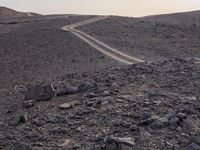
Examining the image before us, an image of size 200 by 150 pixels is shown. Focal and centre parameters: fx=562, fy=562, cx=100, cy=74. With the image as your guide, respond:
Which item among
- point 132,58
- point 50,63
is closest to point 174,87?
point 132,58

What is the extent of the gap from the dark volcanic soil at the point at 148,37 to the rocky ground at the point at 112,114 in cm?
1240

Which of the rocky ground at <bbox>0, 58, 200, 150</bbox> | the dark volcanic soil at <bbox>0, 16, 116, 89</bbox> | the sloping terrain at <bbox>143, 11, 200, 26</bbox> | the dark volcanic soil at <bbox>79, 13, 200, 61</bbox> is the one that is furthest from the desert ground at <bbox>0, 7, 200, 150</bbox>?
the sloping terrain at <bbox>143, 11, 200, 26</bbox>

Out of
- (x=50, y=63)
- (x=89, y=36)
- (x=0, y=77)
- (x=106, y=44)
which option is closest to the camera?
(x=0, y=77)

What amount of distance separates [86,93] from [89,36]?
2446cm

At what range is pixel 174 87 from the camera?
51.4 ft

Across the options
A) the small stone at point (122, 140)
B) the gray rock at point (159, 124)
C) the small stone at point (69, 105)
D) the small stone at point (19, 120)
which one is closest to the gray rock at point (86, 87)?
the small stone at point (69, 105)

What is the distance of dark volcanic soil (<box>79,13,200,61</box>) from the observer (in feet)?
108

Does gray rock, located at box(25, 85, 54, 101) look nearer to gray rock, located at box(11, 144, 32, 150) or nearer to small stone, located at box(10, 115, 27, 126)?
small stone, located at box(10, 115, 27, 126)

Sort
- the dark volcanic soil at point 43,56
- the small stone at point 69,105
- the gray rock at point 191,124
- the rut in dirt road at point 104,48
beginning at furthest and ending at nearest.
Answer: the rut in dirt road at point 104,48 < the dark volcanic soil at point 43,56 < the small stone at point 69,105 < the gray rock at point 191,124

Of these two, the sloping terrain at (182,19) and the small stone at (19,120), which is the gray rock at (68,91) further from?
the sloping terrain at (182,19)

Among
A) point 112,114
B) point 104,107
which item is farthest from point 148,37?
point 112,114

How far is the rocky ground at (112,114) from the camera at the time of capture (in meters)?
11.5

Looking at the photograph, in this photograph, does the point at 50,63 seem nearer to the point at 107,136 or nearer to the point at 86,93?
the point at 86,93

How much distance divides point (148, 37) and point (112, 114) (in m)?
27.6
